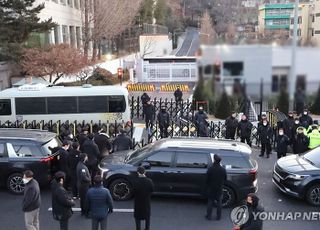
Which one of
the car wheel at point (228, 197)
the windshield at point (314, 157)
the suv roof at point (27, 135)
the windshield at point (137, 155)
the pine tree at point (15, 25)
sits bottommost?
the car wheel at point (228, 197)

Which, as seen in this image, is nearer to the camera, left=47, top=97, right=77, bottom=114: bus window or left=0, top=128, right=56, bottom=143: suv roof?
left=0, top=128, right=56, bottom=143: suv roof

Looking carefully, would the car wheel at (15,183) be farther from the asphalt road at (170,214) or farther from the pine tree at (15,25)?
the pine tree at (15,25)

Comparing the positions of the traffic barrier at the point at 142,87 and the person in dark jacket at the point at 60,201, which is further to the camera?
the traffic barrier at the point at 142,87

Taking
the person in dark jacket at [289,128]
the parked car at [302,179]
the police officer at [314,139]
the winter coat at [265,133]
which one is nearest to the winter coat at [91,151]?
the parked car at [302,179]

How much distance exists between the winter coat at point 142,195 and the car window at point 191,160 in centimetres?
226

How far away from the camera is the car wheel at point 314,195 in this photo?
33.0ft

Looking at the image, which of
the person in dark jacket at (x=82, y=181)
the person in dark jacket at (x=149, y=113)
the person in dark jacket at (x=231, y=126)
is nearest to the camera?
the person in dark jacket at (x=82, y=181)

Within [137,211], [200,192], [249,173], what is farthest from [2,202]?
[249,173]

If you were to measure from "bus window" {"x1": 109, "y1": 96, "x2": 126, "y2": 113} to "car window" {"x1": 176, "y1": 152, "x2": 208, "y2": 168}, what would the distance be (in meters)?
8.94

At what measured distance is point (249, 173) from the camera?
9852mm

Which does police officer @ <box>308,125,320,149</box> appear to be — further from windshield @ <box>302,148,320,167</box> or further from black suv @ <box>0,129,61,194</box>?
black suv @ <box>0,129,61,194</box>

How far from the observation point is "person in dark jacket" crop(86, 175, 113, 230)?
760cm

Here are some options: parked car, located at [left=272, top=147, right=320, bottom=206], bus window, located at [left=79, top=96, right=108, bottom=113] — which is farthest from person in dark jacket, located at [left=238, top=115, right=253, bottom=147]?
bus window, located at [left=79, top=96, right=108, bottom=113]

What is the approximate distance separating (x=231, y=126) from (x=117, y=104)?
576 cm
